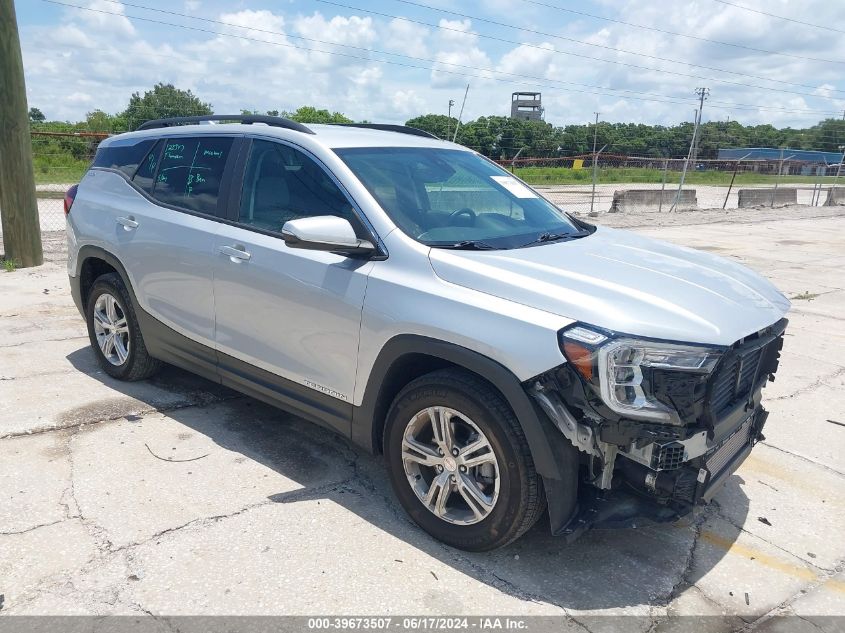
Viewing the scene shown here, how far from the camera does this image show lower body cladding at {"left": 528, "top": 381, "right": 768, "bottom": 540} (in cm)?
282

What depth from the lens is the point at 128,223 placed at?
4832 millimetres

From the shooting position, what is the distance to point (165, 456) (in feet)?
13.6

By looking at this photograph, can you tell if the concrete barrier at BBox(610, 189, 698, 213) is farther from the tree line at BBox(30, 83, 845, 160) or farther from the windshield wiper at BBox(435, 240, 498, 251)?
the windshield wiper at BBox(435, 240, 498, 251)

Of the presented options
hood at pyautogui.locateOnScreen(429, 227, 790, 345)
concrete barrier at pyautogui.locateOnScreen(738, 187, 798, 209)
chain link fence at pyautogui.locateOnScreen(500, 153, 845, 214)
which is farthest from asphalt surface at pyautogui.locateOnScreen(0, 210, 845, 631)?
concrete barrier at pyautogui.locateOnScreen(738, 187, 798, 209)

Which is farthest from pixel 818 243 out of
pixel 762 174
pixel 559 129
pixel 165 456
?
pixel 762 174

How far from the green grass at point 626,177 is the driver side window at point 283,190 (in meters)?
30.5

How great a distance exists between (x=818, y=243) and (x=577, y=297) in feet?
49.6

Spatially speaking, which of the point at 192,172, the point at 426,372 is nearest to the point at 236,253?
the point at 192,172

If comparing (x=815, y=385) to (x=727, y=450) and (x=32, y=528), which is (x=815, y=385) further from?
(x=32, y=528)

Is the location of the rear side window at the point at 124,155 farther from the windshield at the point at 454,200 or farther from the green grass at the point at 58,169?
the green grass at the point at 58,169

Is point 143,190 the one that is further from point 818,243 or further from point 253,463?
point 818,243

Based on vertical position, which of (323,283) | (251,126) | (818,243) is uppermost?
(251,126)

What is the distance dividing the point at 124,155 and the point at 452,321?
336 centimetres

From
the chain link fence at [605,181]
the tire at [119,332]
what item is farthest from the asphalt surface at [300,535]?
the chain link fence at [605,181]
